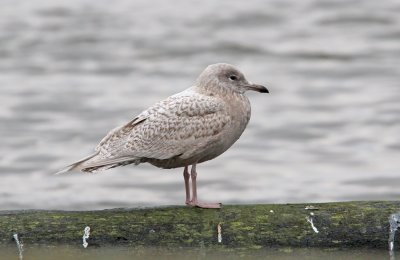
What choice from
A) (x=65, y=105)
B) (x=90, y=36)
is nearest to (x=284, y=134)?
(x=65, y=105)

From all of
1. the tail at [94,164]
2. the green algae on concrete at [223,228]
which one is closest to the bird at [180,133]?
the tail at [94,164]

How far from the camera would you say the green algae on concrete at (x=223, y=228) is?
7188 millimetres

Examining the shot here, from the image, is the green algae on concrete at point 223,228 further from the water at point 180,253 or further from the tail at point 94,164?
the tail at point 94,164

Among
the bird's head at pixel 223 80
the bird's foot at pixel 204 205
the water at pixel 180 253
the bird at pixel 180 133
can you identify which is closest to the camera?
the water at pixel 180 253

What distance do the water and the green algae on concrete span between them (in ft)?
0.13

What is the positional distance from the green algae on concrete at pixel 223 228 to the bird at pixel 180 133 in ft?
1.16

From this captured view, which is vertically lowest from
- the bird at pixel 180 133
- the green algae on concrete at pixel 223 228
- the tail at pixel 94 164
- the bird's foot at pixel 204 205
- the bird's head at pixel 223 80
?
the green algae on concrete at pixel 223 228

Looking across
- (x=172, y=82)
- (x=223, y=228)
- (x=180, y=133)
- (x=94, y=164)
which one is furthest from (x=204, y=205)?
(x=172, y=82)

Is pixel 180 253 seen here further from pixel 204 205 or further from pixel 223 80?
pixel 223 80

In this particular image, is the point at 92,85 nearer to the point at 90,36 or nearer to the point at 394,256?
the point at 90,36

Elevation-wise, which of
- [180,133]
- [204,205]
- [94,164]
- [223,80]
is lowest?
[204,205]

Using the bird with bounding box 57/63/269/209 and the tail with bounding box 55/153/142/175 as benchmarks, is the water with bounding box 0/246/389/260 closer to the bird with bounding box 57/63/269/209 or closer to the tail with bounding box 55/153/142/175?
the bird with bounding box 57/63/269/209

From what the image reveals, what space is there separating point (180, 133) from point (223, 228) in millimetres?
806

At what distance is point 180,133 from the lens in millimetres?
7711
